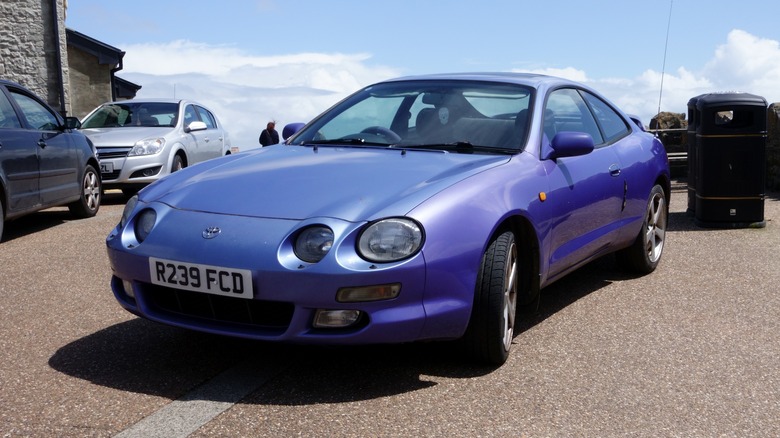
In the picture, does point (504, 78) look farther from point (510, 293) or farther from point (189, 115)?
point (189, 115)

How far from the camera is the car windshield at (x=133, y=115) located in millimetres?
14133

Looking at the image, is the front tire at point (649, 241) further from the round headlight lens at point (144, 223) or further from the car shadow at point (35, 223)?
the car shadow at point (35, 223)

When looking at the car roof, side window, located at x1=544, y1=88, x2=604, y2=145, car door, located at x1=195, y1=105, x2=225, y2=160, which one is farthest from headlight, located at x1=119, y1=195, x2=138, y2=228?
car door, located at x1=195, y1=105, x2=225, y2=160

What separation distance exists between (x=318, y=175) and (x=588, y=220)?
5.82 feet

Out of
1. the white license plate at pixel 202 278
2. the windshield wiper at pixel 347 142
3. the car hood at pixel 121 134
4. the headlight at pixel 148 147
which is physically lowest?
the white license plate at pixel 202 278

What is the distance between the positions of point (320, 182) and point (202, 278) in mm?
728

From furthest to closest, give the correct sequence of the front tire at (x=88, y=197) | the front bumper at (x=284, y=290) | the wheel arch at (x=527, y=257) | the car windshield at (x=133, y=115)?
the car windshield at (x=133, y=115), the front tire at (x=88, y=197), the wheel arch at (x=527, y=257), the front bumper at (x=284, y=290)

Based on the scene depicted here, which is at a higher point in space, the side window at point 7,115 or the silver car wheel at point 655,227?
the side window at point 7,115

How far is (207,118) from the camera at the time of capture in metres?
16.3

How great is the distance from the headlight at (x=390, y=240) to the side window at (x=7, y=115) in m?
6.09

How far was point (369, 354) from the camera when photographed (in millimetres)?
4512

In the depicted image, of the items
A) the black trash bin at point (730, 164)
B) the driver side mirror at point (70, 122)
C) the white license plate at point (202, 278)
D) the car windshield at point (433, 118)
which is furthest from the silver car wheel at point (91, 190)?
the white license plate at point (202, 278)

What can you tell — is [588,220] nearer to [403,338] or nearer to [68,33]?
[403,338]

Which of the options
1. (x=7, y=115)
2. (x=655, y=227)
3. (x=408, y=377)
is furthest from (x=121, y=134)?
(x=408, y=377)
